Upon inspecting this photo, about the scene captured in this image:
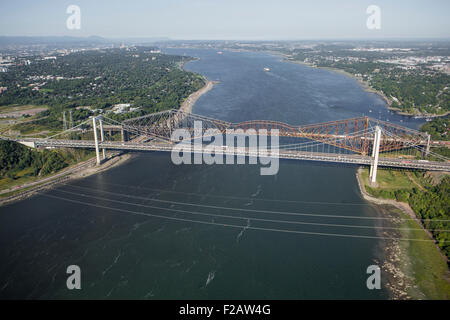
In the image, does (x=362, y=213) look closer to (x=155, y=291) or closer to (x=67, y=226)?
(x=155, y=291)

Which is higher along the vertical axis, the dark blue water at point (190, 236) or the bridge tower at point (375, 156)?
the bridge tower at point (375, 156)

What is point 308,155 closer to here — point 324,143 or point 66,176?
point 324,143

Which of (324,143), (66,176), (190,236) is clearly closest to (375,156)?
(324,143)

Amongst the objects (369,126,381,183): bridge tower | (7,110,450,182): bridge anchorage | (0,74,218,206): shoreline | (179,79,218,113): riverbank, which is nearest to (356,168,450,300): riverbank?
(369,126,381,183): bridge tower

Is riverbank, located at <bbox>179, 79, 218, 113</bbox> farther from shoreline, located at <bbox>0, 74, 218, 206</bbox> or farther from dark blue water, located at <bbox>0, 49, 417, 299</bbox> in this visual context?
dark blue water, located at <bbox>0, 49, 417, 299</bbox>

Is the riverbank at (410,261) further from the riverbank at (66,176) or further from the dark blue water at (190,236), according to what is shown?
the riverbank at (66,176)

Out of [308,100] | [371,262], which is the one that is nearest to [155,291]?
[371,262]

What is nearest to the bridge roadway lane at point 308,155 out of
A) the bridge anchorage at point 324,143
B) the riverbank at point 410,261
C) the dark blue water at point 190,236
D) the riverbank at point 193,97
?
the bridge anchorage at point 324,143

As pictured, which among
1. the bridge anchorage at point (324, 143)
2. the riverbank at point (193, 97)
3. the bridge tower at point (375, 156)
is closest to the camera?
the bridge tower at point (375, 156)
